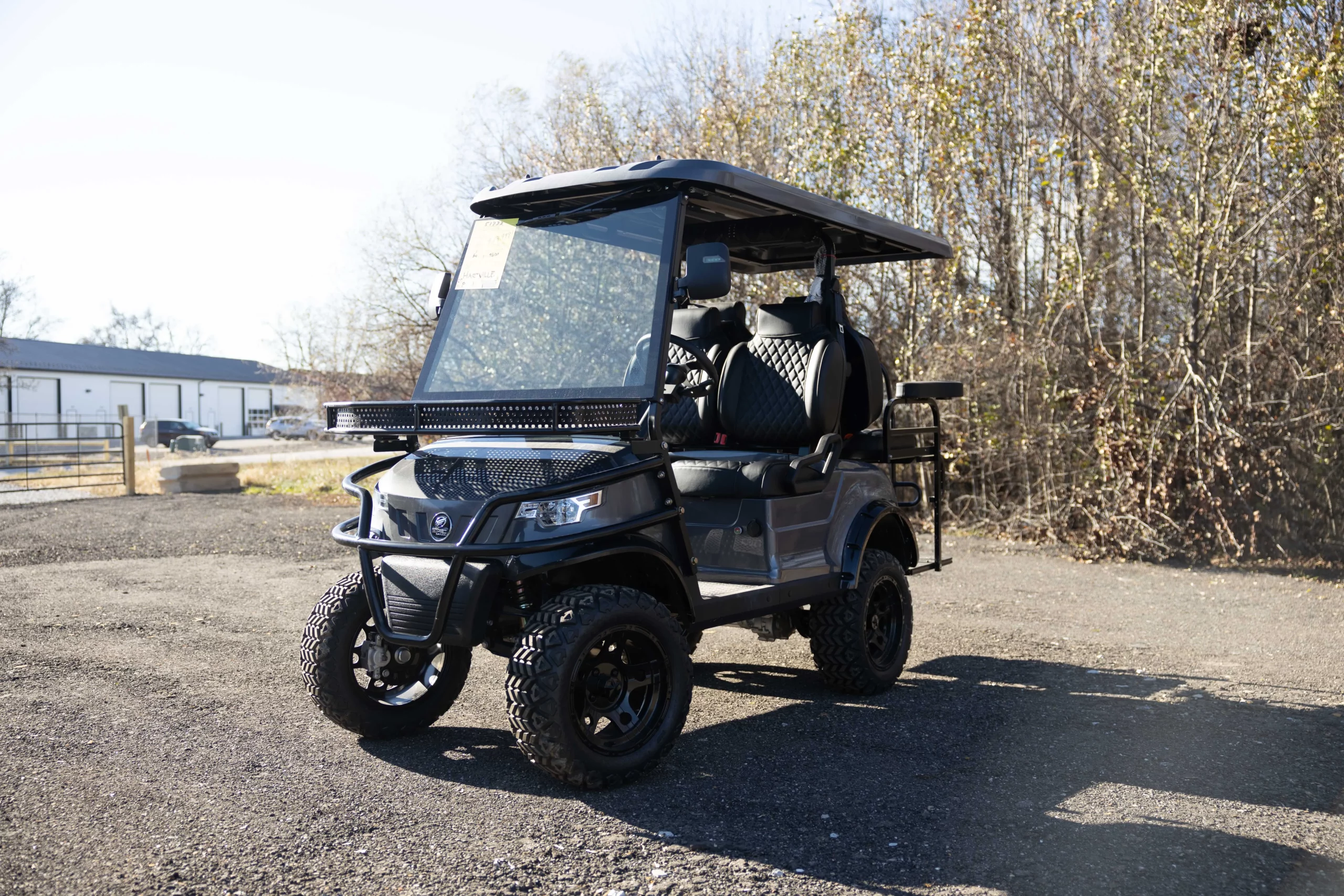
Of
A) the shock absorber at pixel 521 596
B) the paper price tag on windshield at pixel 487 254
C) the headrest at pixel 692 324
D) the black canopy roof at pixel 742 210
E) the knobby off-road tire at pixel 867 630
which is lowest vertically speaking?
the knobby off-road tire at pixel 867 630

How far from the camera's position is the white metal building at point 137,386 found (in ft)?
176

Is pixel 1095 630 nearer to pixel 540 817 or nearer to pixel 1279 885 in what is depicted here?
pixel 1279 885

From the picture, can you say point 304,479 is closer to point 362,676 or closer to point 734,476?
point 362,676

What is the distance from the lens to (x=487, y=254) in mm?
5281

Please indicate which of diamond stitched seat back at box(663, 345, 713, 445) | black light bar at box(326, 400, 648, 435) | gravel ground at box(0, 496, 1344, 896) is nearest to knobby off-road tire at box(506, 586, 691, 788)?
gravel ground at box(0, 496, 1344, 896)

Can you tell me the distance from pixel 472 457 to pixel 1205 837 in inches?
121

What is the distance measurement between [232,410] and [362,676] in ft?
216

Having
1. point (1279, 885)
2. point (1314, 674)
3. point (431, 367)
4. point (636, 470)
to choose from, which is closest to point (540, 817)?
point (636, 470)

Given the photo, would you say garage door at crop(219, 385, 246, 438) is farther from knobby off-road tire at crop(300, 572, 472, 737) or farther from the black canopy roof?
knobby off-road tire at crop(300, 572, 472, 737)

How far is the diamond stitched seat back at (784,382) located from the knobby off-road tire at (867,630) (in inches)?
31.9

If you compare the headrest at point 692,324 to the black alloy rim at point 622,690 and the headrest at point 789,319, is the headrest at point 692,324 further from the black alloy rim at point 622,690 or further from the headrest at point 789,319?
the black alloy rim at point 622,690

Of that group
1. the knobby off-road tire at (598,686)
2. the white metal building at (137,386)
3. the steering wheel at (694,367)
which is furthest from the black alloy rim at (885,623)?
the white metal building at (137,386)

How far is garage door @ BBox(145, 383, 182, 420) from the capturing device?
200 ft

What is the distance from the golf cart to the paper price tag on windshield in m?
0.01
